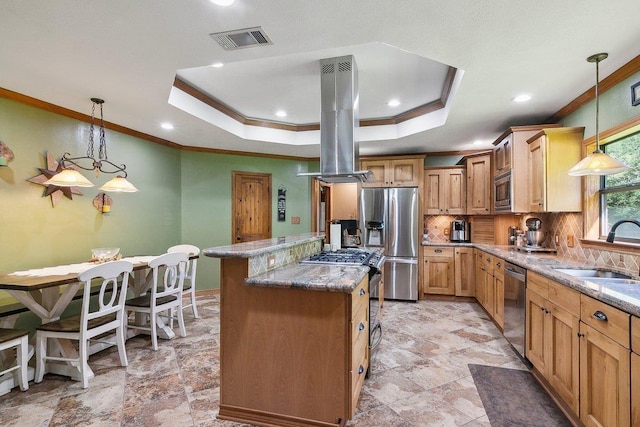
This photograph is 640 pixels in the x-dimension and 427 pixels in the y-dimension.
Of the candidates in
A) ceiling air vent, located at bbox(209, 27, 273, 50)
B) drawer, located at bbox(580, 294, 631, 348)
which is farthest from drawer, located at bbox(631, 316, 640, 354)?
ceiling air vent, located at bbox(209, 27, 273, 50)

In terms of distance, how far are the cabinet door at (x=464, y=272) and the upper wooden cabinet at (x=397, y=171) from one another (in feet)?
4.18

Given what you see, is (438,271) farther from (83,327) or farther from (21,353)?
(21,353)

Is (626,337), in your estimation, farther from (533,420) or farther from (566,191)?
(566,191)

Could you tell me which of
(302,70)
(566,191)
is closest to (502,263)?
(566,191)

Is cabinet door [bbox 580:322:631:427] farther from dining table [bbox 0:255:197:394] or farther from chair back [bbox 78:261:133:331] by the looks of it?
dining table [bbox 0:255:197:394]

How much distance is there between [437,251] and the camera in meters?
4.98

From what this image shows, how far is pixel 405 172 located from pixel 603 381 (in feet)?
12.4

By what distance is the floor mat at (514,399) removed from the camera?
207cm

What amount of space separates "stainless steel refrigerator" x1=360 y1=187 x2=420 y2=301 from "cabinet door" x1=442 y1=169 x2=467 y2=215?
635 mm

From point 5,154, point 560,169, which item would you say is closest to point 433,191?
point 560,169

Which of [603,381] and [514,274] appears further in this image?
[514,274]

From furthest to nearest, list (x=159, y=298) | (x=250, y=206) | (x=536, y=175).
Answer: (x=250, y=206) → (x=159, y=298) → (x=536, y=175)

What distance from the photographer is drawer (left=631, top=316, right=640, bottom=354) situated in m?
1.39

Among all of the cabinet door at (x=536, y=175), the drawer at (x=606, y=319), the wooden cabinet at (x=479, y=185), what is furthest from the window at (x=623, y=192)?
the wooden cabinet at (x=479, y=185)
